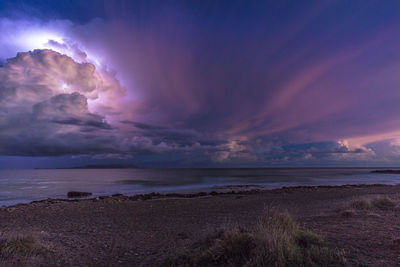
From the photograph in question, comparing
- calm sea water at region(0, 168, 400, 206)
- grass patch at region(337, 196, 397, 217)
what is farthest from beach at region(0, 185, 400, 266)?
calm sea water at region(0, 168, 400, 206)

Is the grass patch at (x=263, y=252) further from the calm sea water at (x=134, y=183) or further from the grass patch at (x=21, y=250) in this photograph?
the calm sea water at (x=134, y=183)

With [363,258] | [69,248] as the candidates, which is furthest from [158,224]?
[363,258]

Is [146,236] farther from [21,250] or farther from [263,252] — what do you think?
[263,252]

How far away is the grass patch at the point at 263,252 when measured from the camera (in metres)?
4.69

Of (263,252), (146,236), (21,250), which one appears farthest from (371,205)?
(21,250)

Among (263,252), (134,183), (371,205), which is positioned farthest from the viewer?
(134,183)

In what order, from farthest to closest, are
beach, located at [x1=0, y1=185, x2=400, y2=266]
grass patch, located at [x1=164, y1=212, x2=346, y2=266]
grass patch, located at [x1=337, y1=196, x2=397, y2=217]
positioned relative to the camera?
grass patch, located at [x1=337, y1=196, x2=397, y2=217] < beach, located at [x1=0, y1=185, x2=400, y2=266] < grass patch, located at [x1=164, y1=212, x2=346, y2=266]

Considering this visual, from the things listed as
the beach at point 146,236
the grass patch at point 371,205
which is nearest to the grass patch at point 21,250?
the beach at point 146,236

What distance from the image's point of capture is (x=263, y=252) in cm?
491

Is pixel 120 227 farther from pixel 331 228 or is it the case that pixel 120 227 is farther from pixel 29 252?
pixel 331 228

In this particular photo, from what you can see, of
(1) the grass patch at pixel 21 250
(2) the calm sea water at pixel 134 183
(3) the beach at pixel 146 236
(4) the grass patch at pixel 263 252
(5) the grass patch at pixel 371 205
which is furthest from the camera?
(2) the calm sea water at pixel 134 183

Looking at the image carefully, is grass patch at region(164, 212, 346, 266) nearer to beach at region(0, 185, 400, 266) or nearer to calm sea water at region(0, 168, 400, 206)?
beach at region(0, 185, 400, 266)

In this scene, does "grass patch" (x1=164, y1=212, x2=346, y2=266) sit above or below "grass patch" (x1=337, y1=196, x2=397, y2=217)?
above

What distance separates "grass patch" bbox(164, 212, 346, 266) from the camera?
4.69 m
